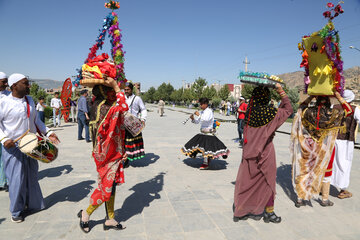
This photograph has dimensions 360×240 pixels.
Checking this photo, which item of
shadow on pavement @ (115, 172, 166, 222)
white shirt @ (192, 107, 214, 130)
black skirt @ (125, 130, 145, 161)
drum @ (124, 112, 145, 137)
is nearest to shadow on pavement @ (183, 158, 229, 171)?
white shirt @ (192, 107, 214, 130)

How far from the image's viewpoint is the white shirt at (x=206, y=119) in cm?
585

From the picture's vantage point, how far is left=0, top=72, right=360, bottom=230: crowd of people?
→ 3.08 meters

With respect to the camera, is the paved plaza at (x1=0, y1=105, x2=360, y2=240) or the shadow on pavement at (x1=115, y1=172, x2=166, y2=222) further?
the shadow on pavement at (x1=115, y1=172, x2=166, y2=222)

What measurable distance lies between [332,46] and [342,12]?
0.52 metres

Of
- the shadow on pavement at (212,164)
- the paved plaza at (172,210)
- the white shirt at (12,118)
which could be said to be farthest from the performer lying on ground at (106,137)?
the shadow on pavement at (212,164)

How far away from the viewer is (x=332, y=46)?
152 inches

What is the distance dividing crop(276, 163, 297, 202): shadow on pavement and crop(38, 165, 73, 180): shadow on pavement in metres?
4.94

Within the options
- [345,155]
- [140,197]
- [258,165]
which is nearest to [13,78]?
[140,197]

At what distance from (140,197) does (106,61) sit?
2525 mm

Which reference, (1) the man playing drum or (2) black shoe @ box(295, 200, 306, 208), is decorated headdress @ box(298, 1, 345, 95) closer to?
(2) black shoe @ box(295, 200, 306, 208)

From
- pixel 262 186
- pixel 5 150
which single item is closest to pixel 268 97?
pixel 262 186

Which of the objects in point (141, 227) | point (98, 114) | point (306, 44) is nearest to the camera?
point (98, 114)

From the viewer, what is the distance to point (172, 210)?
3861 millimetres

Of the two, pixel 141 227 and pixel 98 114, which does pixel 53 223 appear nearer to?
pixel 141 227
